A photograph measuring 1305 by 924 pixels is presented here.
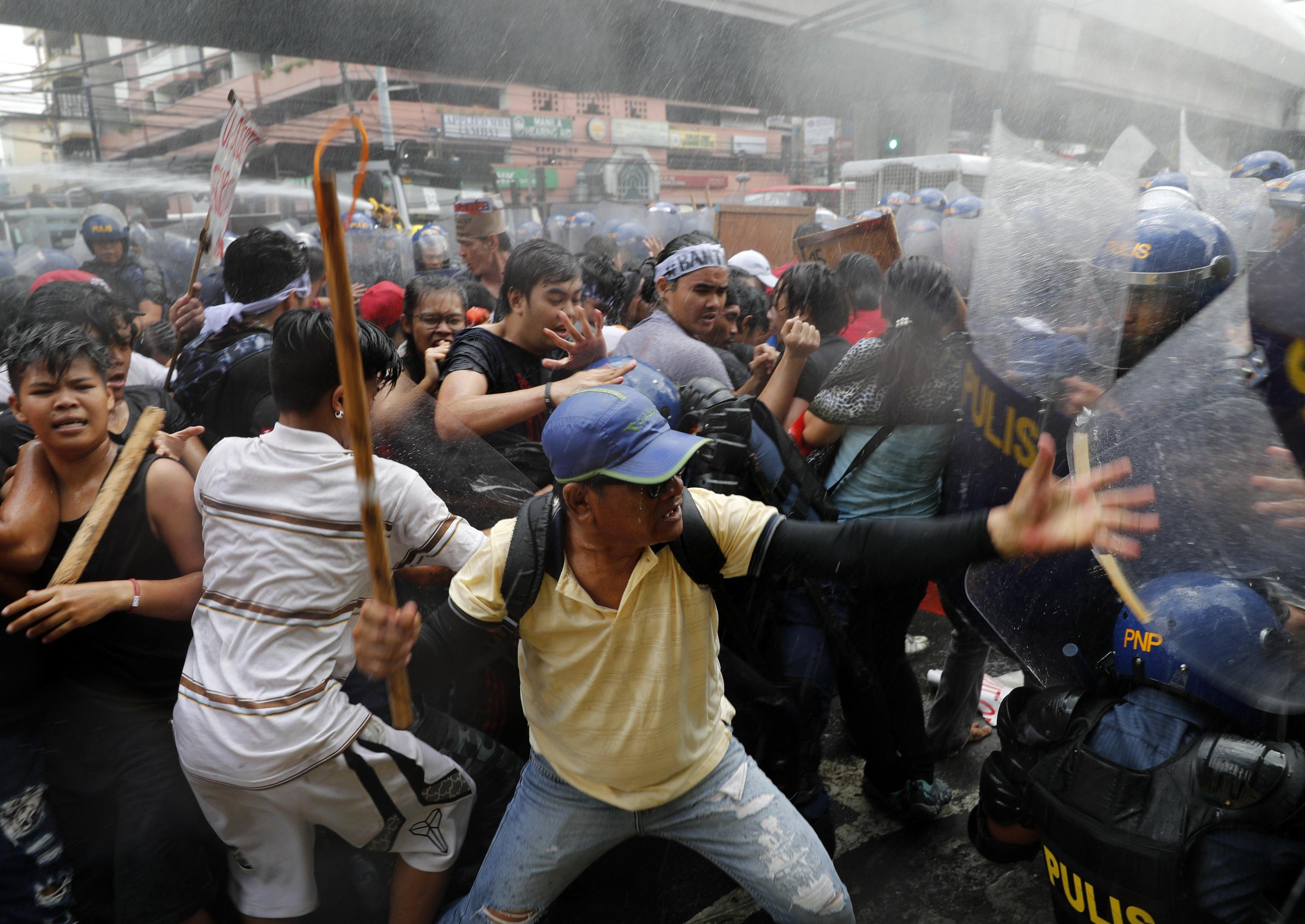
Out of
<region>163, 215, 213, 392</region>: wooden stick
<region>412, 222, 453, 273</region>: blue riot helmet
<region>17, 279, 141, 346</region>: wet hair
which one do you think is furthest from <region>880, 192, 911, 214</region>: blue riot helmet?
<region>17, 279, 141, 346</region>: wet hair

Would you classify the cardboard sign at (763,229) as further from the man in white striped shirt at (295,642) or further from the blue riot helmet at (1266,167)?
the man in white striped shirt at (295,642)

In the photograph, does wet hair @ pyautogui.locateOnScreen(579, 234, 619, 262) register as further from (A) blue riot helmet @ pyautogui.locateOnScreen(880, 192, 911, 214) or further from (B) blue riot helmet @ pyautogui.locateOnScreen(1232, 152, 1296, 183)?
(A) blue riot helmet @ pyautogui.locateOnScreen(880, 192, 911, 214)

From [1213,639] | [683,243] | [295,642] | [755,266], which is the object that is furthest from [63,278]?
[1213,639]

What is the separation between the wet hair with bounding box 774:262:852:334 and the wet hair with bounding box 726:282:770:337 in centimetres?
Result: 67

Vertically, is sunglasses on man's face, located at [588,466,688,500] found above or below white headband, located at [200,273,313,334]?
below

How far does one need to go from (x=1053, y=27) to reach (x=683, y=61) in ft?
22.4

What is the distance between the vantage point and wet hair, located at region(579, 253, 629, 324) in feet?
14.6

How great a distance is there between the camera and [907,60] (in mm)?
16625

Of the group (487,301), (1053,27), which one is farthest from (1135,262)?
(1053,27)

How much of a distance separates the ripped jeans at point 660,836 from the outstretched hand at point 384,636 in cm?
55

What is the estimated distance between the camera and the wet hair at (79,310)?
2791mm

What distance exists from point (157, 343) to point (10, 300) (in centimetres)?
59

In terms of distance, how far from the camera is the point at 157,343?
4246 millimetres

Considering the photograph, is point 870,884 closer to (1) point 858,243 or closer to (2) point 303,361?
(2) point 303,361
